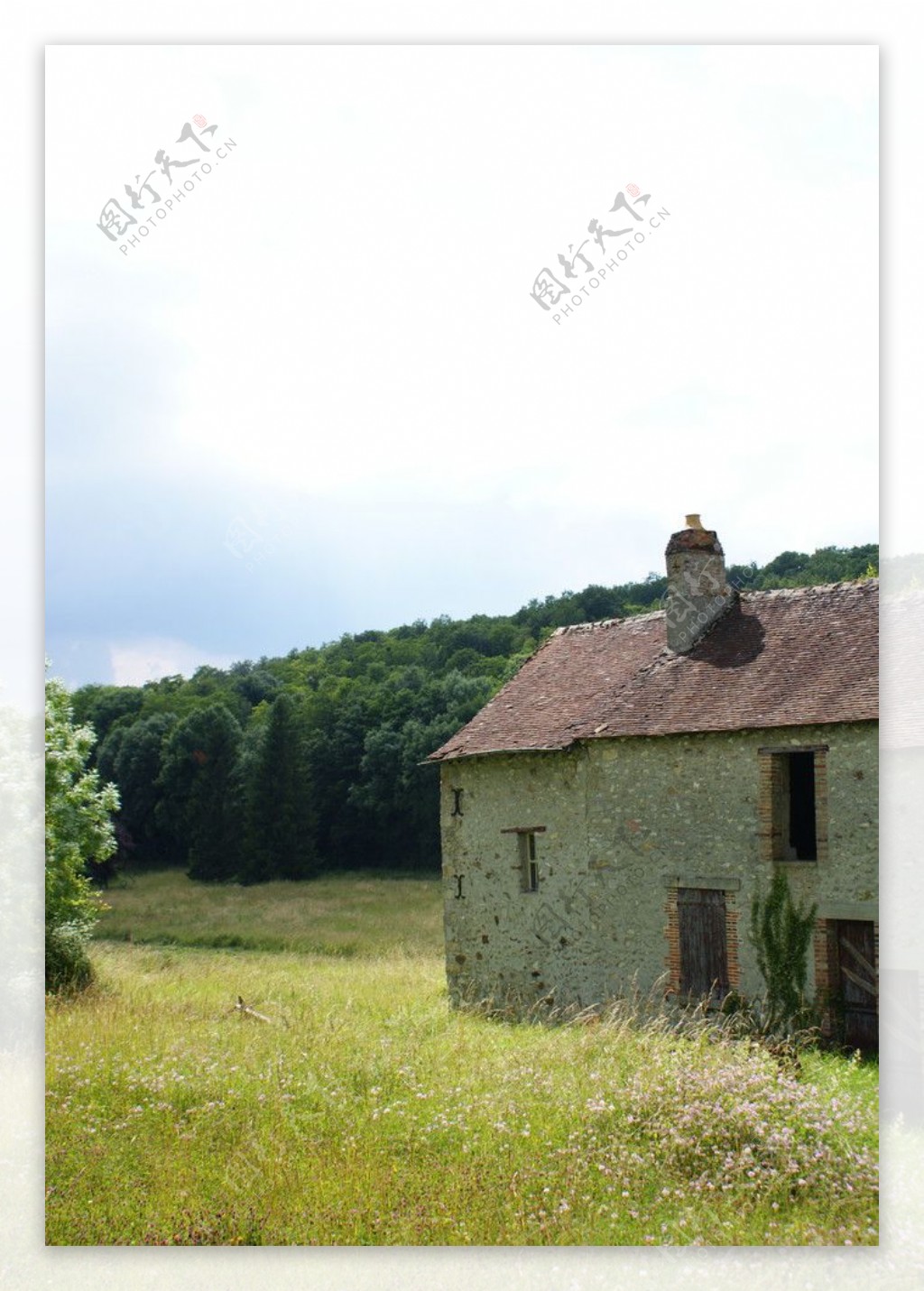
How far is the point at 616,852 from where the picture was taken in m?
15.0

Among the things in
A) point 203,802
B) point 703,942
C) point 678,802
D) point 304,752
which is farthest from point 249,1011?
point 304,752

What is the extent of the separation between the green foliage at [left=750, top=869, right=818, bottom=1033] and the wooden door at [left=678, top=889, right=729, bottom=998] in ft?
1.51

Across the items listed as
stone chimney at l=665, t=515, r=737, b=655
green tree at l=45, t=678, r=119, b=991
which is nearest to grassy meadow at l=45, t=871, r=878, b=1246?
green tree at l=45, t=678, r=119, b=991

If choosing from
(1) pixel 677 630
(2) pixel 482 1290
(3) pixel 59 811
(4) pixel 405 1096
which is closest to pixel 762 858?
(1) pixel 677 630

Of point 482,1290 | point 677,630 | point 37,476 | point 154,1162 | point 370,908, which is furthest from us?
point 370,908

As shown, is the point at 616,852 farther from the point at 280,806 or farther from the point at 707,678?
the point at 280,806

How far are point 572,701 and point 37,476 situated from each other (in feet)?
32.6

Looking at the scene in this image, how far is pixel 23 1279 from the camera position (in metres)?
8.18

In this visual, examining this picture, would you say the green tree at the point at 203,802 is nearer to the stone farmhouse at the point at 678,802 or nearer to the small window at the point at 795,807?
the stone farmhouse at the point at 678,802

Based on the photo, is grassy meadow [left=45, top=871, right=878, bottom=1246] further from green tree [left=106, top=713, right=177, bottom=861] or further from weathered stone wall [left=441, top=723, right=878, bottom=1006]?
green tree [left=106, top=713, right=177, bottom=861]

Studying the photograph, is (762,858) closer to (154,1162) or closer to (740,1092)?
(740,1092)

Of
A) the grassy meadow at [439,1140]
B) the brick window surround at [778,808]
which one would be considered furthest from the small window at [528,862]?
the grassy meadow at [439,1140]

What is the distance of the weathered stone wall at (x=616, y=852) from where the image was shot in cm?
1302

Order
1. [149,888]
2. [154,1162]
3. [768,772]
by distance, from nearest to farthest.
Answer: [154,1162]
[768,772]
[149,888]
